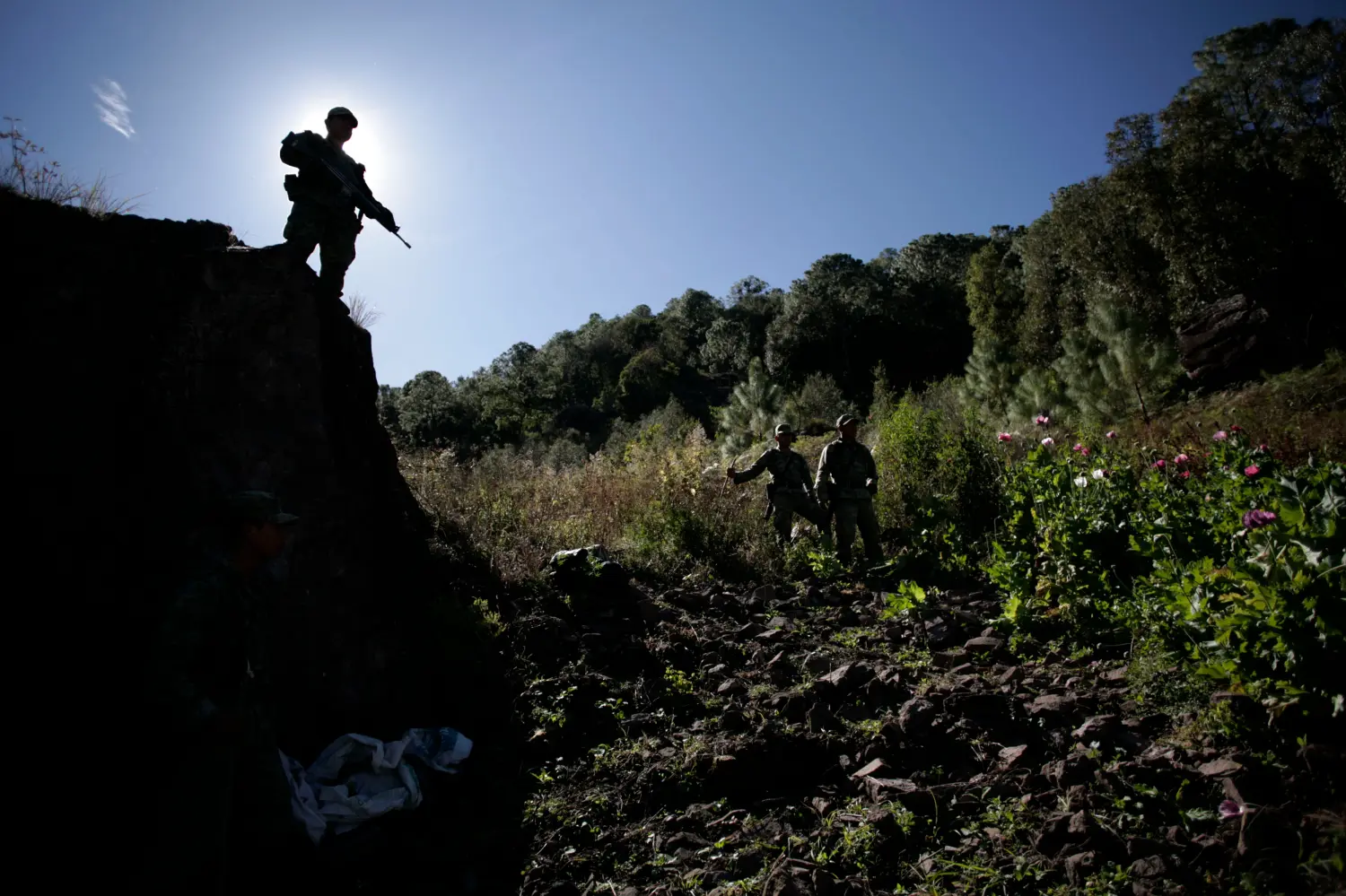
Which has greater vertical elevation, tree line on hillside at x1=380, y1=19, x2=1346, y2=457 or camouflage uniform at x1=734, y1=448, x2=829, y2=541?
tree line on hillside at x1=380, y1=19, x2=1346, y2=457

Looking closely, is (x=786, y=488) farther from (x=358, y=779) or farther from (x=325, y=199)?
(x=358, y=779)

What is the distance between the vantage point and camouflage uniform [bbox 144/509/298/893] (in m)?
2.06

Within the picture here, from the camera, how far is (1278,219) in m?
15.2

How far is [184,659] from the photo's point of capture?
2.12 metres

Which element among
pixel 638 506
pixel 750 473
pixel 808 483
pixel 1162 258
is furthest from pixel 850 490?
pixel 1162 258

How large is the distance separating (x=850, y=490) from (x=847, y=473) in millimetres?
186

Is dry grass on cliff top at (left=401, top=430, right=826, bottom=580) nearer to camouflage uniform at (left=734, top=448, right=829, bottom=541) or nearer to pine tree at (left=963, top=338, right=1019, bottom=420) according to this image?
camouflage uniform at (left=734, top=448, right=829, bottom=541)

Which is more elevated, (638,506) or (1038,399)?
(638,506)

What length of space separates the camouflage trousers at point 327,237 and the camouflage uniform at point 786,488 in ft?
14.7

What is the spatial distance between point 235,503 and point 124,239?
221 cm

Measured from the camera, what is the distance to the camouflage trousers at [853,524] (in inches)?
285

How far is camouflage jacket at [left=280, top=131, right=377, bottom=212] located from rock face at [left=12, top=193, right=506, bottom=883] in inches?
24.5

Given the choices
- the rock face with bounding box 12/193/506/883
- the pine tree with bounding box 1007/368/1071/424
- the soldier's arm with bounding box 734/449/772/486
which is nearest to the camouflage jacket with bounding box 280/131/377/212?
the rock face with bounding box 12/193/506/883

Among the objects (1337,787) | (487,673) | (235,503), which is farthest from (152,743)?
(1337,787)
